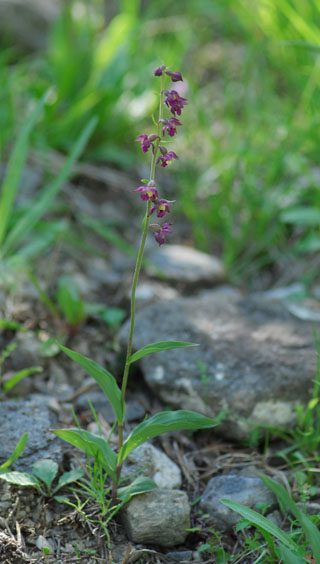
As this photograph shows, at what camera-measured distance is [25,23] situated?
392 centimetres

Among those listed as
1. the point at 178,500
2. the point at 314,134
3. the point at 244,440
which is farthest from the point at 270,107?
the point at 178,500

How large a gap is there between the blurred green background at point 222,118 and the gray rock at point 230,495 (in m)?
1.20

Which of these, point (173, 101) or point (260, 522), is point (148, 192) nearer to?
point (173, 101)

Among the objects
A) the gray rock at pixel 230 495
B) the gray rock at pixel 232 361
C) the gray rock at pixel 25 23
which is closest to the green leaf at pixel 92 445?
the gray rock at pixel 230 495

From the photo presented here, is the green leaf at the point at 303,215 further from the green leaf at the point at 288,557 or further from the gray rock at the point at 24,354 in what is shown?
the green leaf at the point at 288,557

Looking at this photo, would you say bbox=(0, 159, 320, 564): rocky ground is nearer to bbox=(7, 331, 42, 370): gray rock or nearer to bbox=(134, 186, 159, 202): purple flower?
bbox=(7, 331, 42, 370): gray rock

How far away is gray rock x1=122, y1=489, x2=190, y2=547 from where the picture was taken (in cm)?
133

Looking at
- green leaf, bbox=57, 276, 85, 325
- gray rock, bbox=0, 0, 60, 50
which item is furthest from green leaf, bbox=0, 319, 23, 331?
gray rock, bbox=0, 0, 60, 50

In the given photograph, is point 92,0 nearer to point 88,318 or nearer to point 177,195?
point 177,195

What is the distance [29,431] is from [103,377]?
384mm

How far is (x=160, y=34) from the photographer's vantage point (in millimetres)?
4109

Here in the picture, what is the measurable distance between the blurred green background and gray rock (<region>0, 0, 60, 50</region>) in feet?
0.14

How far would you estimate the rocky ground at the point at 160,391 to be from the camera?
134cm

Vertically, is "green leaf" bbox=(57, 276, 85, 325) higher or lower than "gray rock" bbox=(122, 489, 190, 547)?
higher
